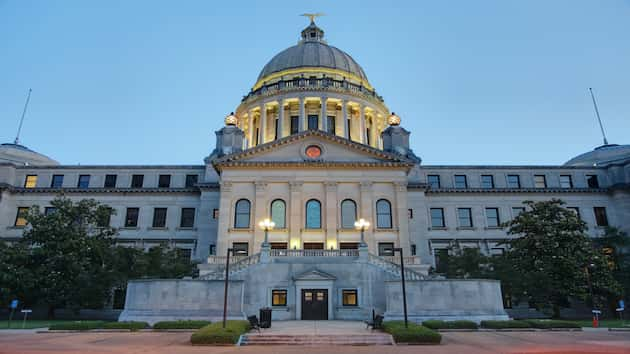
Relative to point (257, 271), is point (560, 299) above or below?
below

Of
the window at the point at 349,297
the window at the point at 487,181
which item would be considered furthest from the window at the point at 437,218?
the window at the point at 349,297

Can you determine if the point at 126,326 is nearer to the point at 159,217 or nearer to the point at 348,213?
the point at 348,213

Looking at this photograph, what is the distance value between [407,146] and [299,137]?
18218mm

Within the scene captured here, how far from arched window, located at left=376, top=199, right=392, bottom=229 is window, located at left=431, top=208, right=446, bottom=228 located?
9.74 m

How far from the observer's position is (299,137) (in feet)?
147

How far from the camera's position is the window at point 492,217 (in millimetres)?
50062

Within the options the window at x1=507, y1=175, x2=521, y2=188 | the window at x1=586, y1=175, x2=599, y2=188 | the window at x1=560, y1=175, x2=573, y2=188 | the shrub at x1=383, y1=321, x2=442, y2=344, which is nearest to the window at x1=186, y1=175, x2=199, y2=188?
the shrub at x1=383, y1=321, x2=442, y2=344

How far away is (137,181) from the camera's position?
5197 centimetres

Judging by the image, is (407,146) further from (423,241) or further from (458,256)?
(458,256)

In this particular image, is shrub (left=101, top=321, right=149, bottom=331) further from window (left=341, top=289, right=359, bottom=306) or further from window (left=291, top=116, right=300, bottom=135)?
window (left=291, top=116, right=300, bottom=135)

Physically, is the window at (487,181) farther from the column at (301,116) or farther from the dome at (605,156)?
the column at (301,116)

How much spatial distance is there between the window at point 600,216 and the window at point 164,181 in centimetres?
5433

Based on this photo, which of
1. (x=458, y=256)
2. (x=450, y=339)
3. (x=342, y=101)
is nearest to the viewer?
(x=450, y=339)

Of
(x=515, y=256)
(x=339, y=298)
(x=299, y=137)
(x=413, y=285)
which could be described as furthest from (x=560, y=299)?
(x=299, y=137)
